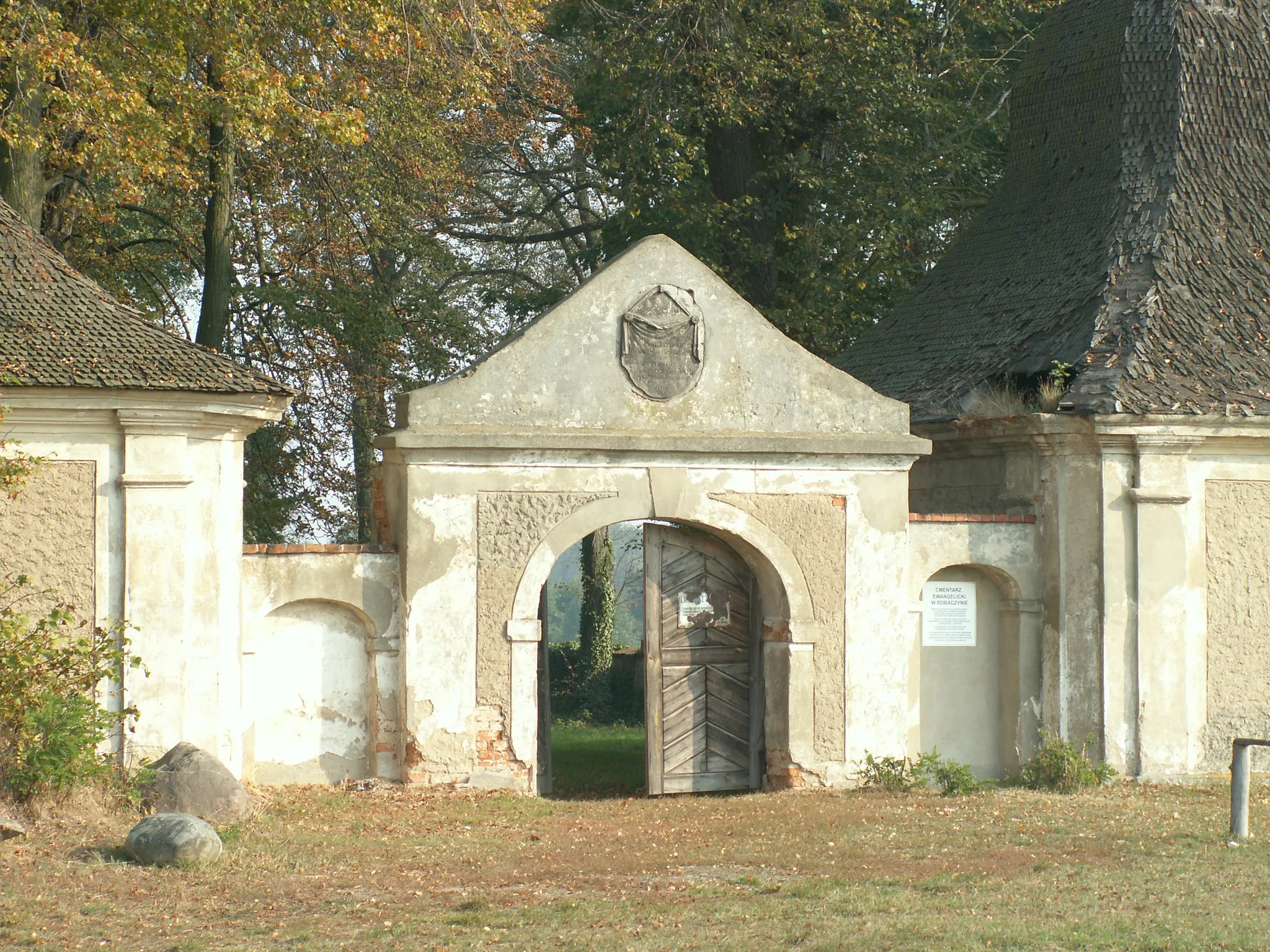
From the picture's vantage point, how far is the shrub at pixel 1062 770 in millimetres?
12125

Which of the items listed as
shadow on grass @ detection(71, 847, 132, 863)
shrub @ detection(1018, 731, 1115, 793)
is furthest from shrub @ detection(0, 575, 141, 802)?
shrub @ detection(1018, 731, 1115, 793)

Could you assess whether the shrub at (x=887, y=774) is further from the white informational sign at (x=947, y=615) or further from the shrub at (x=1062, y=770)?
the white informational sign at (x=947, y=615)

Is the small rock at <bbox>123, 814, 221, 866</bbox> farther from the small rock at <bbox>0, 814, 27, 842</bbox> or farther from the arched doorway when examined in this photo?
the arched doorway

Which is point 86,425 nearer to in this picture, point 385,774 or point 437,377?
point 385,774

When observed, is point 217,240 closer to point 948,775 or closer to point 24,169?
point 24,169

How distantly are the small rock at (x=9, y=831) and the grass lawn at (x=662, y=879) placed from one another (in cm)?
10

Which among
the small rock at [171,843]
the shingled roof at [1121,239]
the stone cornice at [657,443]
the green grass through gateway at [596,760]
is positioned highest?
the shingled roof at [1121,239]

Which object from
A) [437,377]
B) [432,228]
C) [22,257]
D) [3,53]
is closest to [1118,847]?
[22,257]

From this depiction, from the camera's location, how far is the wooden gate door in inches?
496

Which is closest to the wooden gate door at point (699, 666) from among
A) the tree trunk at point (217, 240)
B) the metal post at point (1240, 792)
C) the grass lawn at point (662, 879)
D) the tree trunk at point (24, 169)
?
the grass lawn at point (662, 879)

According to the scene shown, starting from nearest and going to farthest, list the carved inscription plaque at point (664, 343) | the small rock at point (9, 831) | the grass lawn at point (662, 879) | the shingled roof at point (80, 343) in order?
1. the grass lawn at point (662, 879)
2. the small rock at point (9, 831)
3. the shingled roof at point (80, 343)
4. the carved inscription plaque at point (664, 343)

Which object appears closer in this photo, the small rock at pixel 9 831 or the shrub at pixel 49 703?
the small rock at pixel 9 831

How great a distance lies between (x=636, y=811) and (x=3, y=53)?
27.1 ft

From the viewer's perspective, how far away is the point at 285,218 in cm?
1781
